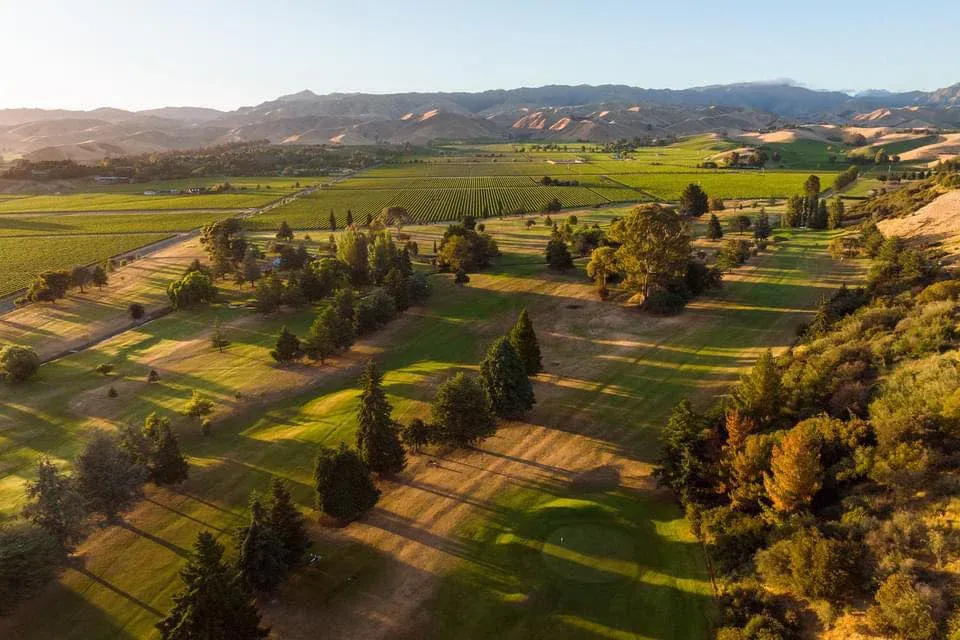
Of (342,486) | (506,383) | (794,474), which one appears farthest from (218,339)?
(794,474)

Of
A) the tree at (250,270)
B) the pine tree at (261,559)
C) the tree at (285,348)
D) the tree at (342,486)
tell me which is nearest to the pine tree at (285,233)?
the tree at (250,270)

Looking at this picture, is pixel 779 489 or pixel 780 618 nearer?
pixel 780 618

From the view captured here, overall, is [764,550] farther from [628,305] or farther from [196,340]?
[196,340]

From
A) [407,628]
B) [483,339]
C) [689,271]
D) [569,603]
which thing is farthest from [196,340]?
[689,271]

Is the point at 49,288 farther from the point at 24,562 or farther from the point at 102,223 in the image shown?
the point at 102,223

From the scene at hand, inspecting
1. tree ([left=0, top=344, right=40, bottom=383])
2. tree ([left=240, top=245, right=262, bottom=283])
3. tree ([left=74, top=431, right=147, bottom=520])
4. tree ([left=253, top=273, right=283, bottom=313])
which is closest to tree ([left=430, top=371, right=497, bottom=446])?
tree ([left=74, top=431, right=147, bottom=520])

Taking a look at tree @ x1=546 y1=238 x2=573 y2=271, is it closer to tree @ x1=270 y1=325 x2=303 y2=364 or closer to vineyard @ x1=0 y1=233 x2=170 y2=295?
tree @ x1=270 y1=325 x2=303 y2=364

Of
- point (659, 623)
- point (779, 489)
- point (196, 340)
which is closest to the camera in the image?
point (659, 623)
